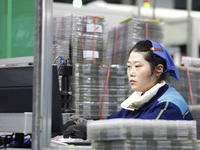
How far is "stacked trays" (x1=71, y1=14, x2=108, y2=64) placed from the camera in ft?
11.8

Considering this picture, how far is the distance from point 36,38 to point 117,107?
211 centimetres

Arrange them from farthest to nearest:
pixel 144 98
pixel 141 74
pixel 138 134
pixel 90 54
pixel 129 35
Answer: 1. pixel 129 35
2. pixel 90 54
3. pixel 141 74
4. pixel 144 98
5. pixel 138 134

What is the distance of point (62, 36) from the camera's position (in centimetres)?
372

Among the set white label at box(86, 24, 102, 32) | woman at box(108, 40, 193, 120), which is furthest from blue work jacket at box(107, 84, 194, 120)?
white label at box(86, 24, 102, 32)

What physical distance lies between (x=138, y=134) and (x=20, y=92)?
2.73 ft

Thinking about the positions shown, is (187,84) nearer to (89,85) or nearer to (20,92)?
(89,85)

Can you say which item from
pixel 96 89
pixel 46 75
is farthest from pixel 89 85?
pixel 46 75

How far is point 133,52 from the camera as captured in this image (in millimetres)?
2299

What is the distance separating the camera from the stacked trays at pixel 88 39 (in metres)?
3.58

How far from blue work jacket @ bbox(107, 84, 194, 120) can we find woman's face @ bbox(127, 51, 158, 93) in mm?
106

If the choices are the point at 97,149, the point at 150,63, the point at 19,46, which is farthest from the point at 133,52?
the point at 97,149

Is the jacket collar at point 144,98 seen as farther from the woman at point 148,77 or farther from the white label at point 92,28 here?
the white label at point 92,28

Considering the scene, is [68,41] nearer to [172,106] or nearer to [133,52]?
[133,52]

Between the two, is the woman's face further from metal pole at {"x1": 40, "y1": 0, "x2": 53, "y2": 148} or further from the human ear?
metal pole at {"x1": 40, "y1": 0, "x2": 53, "y2": 148}
